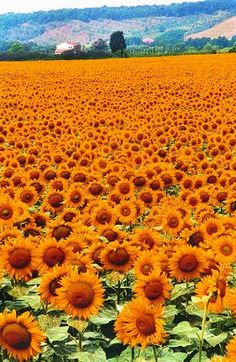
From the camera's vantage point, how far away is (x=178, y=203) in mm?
7250

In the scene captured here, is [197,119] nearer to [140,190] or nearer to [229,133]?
[229,133]

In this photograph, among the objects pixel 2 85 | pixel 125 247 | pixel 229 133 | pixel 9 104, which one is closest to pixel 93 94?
pixel 9 104

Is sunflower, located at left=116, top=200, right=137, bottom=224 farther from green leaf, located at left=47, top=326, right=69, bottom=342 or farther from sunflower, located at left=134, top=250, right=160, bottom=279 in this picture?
green leaf, located at left=47, top=326, right=69, bottom=342

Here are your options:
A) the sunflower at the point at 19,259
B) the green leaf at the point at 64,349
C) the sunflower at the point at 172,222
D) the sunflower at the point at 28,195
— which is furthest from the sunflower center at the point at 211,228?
the sunflower at the point at 28,195

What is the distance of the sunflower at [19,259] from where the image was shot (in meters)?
4.70

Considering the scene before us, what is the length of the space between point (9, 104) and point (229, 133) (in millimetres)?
10912

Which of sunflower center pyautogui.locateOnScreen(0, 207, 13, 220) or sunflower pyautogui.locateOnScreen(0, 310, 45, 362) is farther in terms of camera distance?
sunflower center pyautogui.locateOnScreen(0, 207, 13, 220)

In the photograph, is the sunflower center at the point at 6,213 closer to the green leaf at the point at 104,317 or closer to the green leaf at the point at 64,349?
the green leaf at the point at 104,317

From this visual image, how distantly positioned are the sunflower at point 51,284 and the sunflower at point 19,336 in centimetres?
65

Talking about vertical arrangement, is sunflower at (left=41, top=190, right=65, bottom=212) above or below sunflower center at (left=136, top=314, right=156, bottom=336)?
below

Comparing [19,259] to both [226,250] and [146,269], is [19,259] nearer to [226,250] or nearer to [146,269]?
[146,269]

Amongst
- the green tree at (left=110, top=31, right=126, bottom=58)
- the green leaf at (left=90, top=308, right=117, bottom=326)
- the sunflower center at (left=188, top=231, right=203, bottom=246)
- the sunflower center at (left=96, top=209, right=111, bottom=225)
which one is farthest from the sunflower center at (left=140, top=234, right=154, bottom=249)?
the green tree at (left=110, top=31, right=126, bottom=58)

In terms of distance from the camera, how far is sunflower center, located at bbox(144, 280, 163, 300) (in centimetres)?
423

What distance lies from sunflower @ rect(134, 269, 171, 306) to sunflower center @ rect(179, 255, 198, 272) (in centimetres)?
46
